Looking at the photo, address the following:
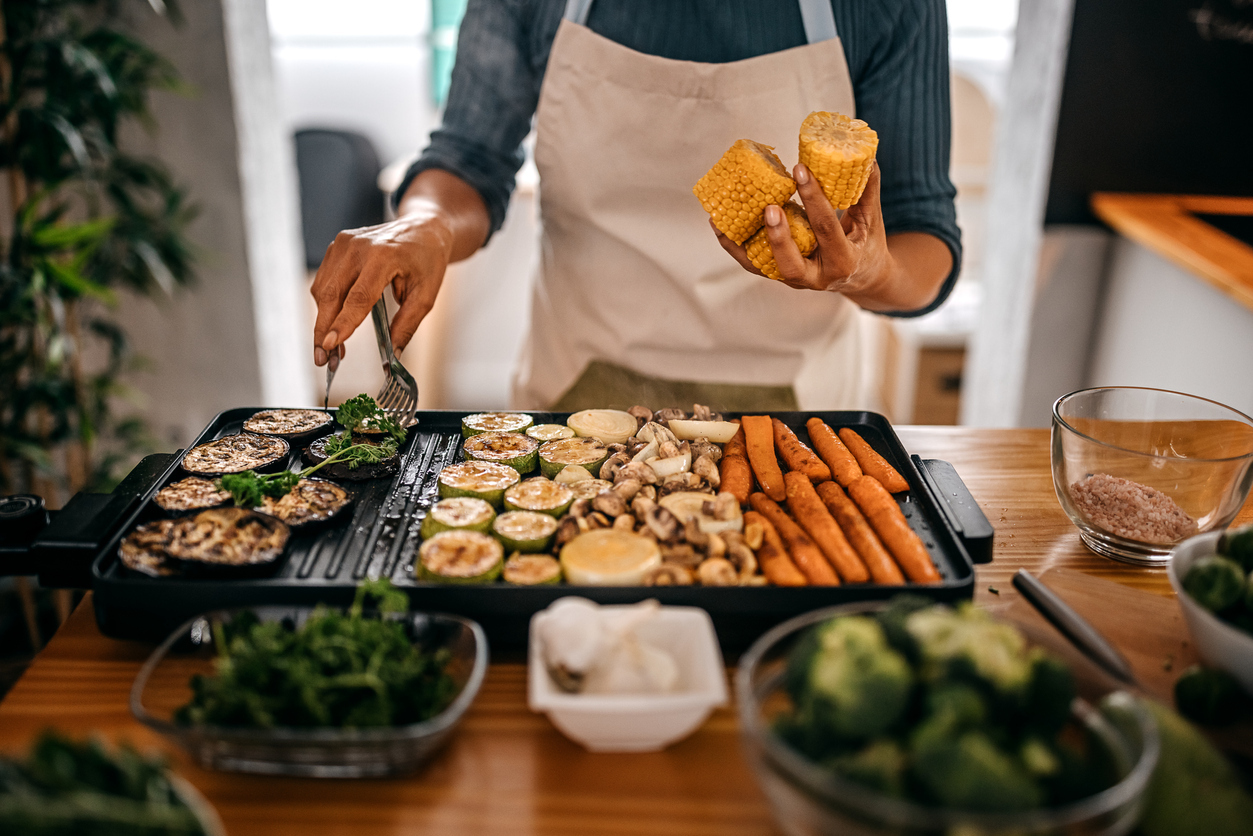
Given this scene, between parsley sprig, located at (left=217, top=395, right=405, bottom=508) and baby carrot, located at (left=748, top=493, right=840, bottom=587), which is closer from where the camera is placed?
baby carrot, located at (left=748, top=493, right=840, bottom=587)

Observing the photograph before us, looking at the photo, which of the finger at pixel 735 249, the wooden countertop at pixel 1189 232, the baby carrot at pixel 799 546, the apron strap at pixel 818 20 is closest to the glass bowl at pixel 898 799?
the baby carrot at pixel 799 546

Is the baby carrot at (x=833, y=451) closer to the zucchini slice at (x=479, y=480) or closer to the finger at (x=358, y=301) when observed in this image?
the zucchini slice at (x=479, y=480)

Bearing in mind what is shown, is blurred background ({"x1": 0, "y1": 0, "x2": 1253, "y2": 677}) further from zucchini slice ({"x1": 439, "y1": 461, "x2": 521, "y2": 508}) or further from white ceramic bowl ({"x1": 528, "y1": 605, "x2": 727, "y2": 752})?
white ceramic bowl ({"x1": 528, "y1": 605, "x2": 727, "y2": 752})

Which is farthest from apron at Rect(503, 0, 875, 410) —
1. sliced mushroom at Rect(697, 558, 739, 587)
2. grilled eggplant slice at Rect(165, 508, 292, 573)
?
grilled eggplant slice at Rect(165, 508, 292, 573)

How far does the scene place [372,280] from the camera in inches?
66.1

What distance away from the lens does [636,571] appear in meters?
1.25

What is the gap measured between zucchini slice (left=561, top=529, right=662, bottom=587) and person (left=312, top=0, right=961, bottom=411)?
0.72 meters

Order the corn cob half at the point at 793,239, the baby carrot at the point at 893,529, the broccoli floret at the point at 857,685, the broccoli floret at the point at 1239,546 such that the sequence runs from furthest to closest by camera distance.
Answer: the corn cob half at the point at 793,239 < the baby carrot at the point at 893,529 < the broccoli floret at the point at 1239,546 < the broccoli floret at the point at 857,685

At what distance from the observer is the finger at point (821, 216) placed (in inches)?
58.7

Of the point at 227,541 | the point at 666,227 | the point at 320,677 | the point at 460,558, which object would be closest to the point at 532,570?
the point at 460,558

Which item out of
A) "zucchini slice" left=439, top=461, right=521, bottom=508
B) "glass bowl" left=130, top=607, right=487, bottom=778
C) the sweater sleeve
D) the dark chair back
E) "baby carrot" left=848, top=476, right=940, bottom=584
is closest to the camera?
"glass bowl" left=130, top=607, right=487, bottom=778

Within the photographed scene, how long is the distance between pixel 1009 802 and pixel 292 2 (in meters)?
6.40

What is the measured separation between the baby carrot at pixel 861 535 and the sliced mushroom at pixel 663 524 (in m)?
0.28

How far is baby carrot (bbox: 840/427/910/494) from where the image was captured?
5.09ft
